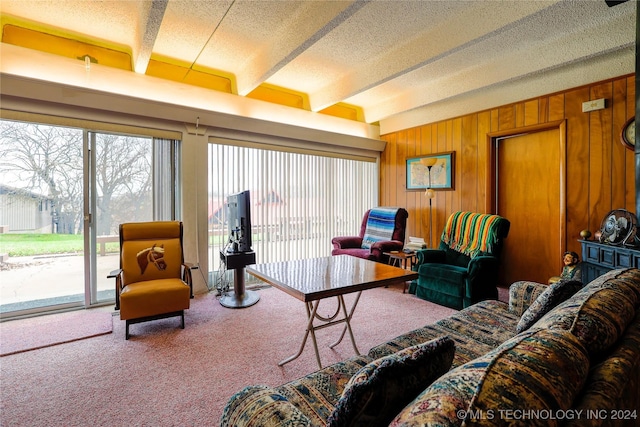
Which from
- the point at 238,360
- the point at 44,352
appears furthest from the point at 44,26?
the point at 238,360

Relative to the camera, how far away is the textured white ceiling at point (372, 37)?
2.55 meters

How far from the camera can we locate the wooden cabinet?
2.35m

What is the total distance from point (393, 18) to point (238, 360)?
10.7ft

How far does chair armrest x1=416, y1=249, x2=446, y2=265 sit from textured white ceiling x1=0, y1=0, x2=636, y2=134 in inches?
84.1

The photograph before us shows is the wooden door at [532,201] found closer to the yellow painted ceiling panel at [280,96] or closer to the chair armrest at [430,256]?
the chair armrest at [430,256]

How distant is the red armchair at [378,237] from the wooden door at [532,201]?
138 centimetres

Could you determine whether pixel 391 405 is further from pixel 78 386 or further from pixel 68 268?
pixel 68 268

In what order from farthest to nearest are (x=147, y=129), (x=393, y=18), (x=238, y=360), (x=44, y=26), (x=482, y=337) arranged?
(x=147, y=129)
(x=44, y=26)
(x=393, y=18)
(x=238, y=360)
(x=482, y=337)

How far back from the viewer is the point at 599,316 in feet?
3.10

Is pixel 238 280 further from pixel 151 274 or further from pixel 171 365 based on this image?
pixel 171 365

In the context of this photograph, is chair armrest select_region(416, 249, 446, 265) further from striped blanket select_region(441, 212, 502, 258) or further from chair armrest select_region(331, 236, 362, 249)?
chair armrest select_region(331, 236, 362, 249)

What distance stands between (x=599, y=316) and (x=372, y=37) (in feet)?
10.2

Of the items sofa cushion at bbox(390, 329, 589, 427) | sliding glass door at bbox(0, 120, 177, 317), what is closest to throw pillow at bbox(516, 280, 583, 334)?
sofa cushion at bbox(390, 329, 589, 427)

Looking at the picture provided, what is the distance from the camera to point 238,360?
2250mm
